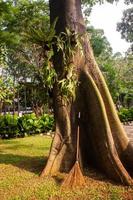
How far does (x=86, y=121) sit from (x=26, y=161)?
2.36 meters

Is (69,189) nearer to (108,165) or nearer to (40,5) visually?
(108,165)

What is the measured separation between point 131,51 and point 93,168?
29.4m

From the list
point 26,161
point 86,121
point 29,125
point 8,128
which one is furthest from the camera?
point 29,125

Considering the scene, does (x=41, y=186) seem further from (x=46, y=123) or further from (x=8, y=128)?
(x=46, y=123)

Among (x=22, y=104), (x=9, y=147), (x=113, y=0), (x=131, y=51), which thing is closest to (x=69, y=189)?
(x=9, y=147)

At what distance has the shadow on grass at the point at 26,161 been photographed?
29.4ft

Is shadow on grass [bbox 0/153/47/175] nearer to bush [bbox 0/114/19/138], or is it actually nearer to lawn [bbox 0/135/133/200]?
lawn [bbox 0/135/133/200]

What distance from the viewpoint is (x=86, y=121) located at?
8.88 meters

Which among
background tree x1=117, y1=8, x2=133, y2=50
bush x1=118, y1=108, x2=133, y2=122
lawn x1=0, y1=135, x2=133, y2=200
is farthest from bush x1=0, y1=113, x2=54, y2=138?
background tree x1=117, y1=8, x2=133, y2=50

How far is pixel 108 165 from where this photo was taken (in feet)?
26.6

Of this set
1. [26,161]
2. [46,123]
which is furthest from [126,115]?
[26,161]

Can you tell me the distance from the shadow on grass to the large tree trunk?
760 mm

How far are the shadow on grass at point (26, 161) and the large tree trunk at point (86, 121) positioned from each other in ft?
2.49

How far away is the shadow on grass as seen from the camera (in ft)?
29.4
